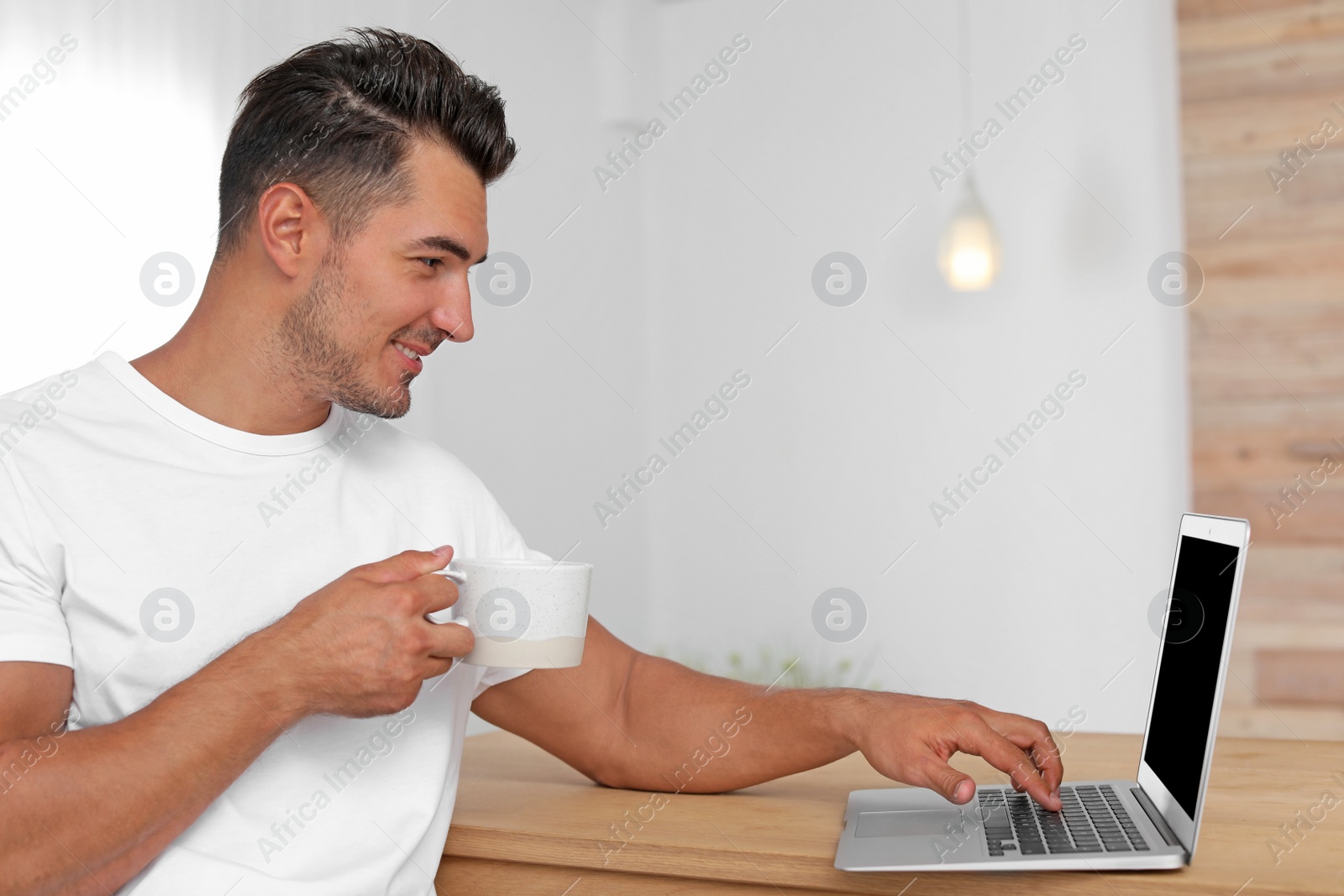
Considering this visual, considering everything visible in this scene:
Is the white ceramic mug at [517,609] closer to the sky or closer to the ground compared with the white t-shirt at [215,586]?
closer to the sky

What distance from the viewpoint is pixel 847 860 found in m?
0.86

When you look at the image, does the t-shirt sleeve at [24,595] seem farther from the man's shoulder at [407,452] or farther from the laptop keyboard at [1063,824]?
the laptop keyboard at [1063,824]

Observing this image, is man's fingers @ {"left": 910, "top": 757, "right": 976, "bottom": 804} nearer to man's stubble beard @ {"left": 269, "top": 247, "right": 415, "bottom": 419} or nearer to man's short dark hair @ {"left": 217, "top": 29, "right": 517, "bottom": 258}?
man's stubble beard @ {"left": 269, "top": 247, "right": 415, "bottom": 419}

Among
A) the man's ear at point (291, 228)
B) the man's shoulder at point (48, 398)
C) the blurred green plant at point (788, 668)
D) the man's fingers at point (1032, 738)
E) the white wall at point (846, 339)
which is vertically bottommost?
the man's shoulder at point (48, 398)

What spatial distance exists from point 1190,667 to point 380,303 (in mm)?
745

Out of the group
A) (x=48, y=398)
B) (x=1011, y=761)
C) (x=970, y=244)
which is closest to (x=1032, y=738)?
(x=1011, y=761)

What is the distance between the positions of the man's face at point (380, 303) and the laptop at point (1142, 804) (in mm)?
571

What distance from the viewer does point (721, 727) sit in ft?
3.76

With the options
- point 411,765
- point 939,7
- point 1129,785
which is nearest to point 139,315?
point 411,765

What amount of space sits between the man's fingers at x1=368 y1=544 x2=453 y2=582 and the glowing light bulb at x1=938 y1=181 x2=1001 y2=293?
7.34 feet

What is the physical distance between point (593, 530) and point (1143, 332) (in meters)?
1.49

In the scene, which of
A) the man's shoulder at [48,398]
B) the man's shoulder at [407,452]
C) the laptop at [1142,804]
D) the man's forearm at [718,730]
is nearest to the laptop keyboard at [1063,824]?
the laptop at [1142,804]

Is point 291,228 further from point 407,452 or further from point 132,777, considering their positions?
point 132,777

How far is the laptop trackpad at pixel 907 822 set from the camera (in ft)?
3.08
